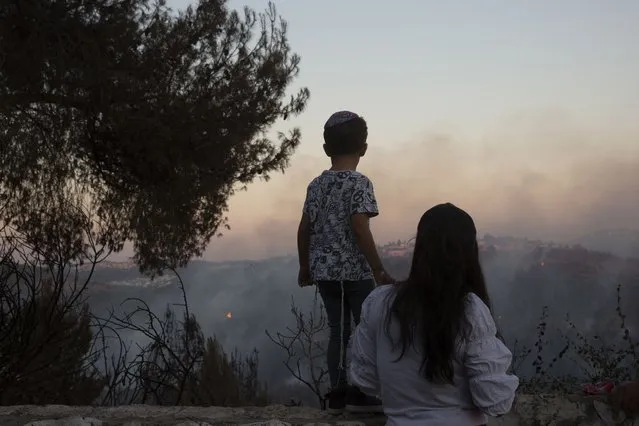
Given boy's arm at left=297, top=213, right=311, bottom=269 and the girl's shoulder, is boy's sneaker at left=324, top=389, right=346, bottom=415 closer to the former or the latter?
the girl's shoulder

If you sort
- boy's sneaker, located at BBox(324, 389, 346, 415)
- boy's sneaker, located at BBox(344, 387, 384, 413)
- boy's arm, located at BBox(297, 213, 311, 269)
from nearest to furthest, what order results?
boy's sneaker, located at BBox(344, 387, 384, 413), boy's sneaker, located at BBox(324, 389, 346, 415), boy's arm, located at BBox(297, 213, 311, 269)

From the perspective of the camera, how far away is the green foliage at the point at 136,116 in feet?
24.9

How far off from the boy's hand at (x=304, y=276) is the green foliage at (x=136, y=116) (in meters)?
4.31

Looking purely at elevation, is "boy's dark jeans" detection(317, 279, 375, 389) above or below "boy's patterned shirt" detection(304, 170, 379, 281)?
below

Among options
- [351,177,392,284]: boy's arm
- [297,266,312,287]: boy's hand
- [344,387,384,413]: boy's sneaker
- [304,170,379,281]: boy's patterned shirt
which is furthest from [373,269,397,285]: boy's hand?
[344,387,384,413]: boy's sneaker

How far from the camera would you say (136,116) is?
816 cm

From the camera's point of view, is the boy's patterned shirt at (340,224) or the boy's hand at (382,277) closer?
the boy's hand at (382,277)

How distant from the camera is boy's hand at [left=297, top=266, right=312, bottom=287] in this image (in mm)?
3671

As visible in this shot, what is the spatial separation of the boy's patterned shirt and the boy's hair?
0.11 meters

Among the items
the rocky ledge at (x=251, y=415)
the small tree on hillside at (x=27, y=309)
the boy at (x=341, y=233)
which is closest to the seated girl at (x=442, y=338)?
the rocky ledge at (x=251, y=415)

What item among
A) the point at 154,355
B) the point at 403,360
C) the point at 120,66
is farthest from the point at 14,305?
the point at 120,66

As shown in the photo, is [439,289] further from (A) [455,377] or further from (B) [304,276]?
(B) [304,276]

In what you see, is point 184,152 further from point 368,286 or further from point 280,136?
point 368,286

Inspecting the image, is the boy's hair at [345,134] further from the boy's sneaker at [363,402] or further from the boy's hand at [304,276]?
the boy's sneaker at [363,402]
